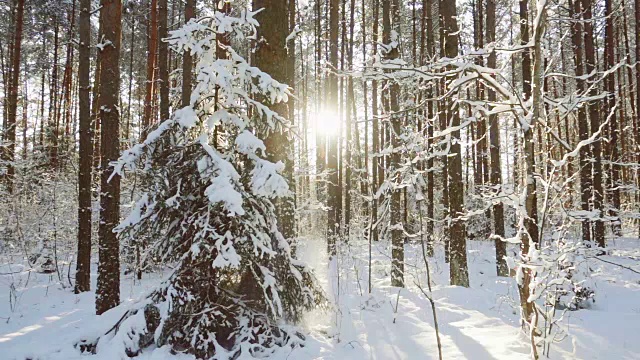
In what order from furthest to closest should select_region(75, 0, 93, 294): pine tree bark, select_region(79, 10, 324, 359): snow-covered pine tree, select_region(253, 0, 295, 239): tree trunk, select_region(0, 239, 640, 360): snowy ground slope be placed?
select_region(75, 0, 93, 294): pine tree bark → select_region(253, 0, 295, 239): tree trunk → select_region(79, 10, 324, 359): snow-covered pine tree → select_region(0, 239, 640, 360): snowy ground slope

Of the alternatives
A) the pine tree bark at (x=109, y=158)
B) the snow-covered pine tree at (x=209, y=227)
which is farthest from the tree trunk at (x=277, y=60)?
the pine tree bark at (x=109, y=158)

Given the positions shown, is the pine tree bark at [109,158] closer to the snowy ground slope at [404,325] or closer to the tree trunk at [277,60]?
the snowy ground slope at [404,325]

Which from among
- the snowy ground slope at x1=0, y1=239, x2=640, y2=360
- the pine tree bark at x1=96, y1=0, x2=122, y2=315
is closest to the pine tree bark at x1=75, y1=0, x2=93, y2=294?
the snowy ground slope at x1=0, y1=239, x2=640, y2=360

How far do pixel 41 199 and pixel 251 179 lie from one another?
40.4ft

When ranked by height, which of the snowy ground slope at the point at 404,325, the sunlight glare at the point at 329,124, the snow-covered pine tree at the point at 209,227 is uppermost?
the sunlight glare at the point at 329,124

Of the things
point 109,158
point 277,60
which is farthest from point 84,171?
point 277,60

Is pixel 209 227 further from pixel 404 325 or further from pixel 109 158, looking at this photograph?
pixel 109 158

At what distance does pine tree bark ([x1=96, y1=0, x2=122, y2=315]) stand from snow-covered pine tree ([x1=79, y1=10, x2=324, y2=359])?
1824 mm

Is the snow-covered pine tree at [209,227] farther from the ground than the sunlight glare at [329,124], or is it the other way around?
the sunlight glare at [329,124]

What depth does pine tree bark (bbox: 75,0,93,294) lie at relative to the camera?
7480 millimetres

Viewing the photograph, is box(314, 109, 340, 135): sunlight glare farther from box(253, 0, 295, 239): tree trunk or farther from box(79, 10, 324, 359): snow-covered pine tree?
box(79, 10, 324, 359): snow-covered pine tree

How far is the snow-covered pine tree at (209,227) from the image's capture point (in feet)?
13.7

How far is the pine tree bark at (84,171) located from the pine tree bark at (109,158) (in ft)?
5.04

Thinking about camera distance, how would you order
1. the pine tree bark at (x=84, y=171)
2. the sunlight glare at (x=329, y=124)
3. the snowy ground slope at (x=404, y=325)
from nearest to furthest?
the snowy ground slope at (x=404, y=325) < the pine tree bark at (x=84, y=171) < the sunlight glare at (x=329, y=124)
